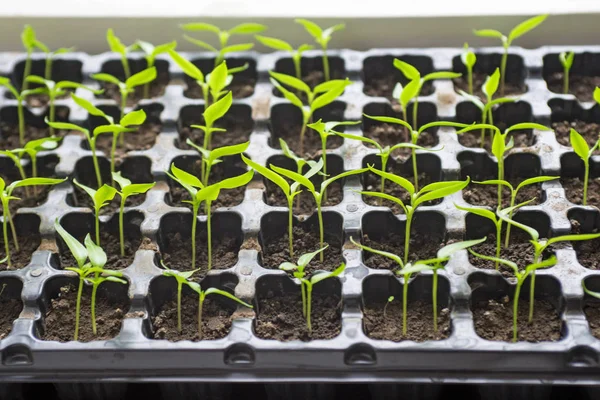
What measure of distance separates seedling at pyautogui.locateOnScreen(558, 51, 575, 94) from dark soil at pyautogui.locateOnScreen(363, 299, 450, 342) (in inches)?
16.4

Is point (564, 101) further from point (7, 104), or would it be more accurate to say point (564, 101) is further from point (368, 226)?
point (7, 104)

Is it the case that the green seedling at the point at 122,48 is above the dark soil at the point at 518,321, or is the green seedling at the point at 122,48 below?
above

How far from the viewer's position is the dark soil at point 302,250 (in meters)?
0.87

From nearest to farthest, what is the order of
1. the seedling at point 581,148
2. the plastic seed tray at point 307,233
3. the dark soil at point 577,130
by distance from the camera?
1. the plastic seed tray at point 307,233
2. the seedling at point 581,148
3. the dark soil at point 577,130

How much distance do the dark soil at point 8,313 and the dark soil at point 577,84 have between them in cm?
74

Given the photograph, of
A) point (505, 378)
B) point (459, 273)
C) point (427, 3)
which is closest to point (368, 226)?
point (459, 273)

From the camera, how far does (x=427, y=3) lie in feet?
3.92

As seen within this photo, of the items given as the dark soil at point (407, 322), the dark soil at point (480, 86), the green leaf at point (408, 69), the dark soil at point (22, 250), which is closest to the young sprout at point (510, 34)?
the dark soil at point (480, 86)

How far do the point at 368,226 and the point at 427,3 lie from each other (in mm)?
449

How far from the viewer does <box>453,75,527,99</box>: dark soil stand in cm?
109

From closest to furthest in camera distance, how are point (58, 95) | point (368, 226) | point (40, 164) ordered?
point (368, 226) → point (40, 164) → point (58, 95)

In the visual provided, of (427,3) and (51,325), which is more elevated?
(427,3)

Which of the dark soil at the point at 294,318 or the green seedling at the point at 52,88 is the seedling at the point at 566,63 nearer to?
the dark soil at the point at 294,318

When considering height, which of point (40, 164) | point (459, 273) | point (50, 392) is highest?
point (40, 164)
